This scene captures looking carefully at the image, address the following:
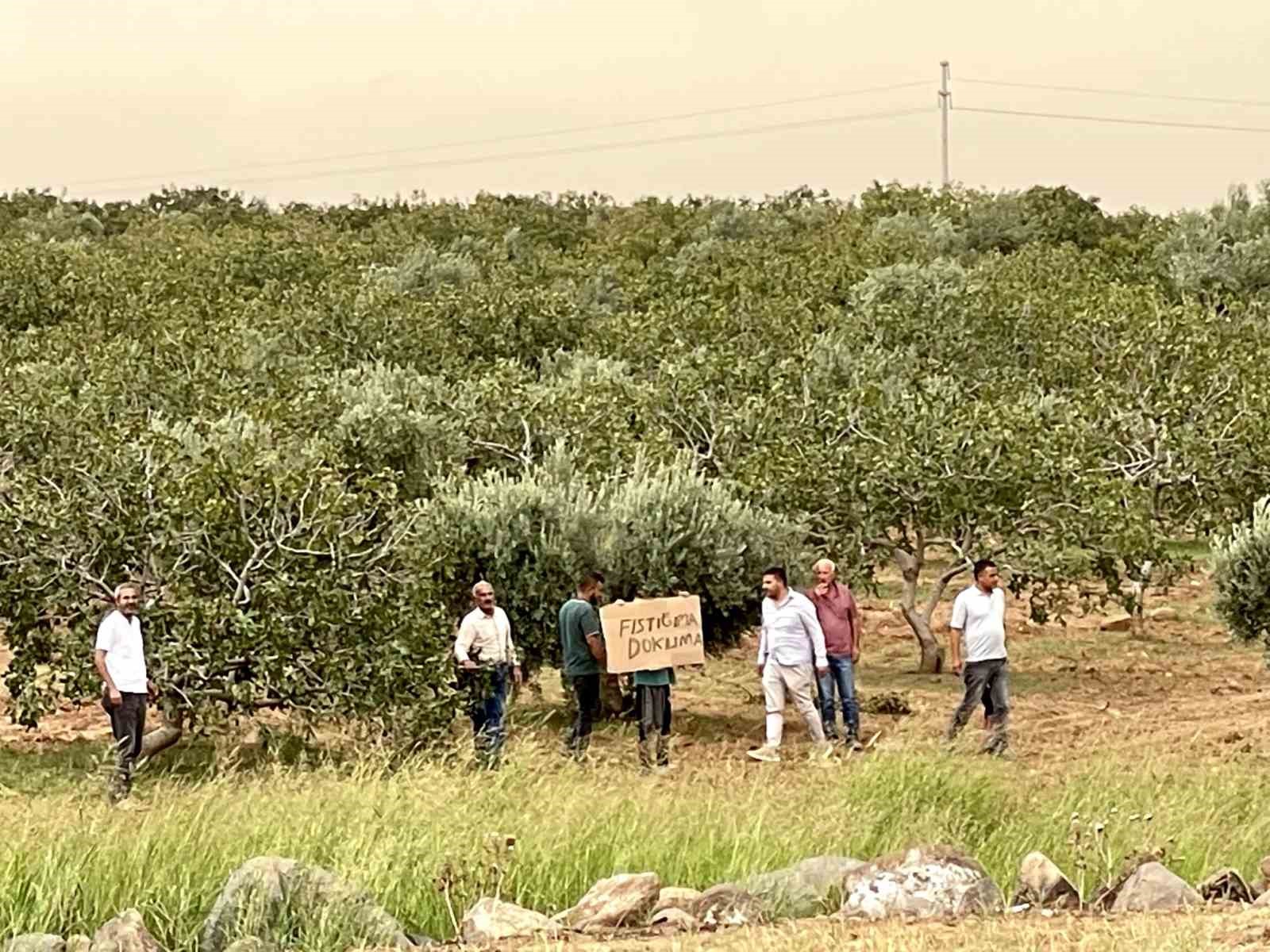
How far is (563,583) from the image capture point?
54.4 feet

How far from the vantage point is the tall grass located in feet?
25.7

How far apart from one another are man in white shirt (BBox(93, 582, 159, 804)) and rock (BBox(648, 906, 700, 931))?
4877 mm

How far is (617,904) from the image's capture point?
7.82m

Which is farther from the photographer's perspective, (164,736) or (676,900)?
(164,736)

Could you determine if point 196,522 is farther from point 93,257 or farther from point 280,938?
point 93,257

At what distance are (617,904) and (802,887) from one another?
0.77 m

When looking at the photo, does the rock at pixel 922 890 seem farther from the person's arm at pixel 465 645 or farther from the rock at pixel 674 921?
the person's arm at pixel 465 645

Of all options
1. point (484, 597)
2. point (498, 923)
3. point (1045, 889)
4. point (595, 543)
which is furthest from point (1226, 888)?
point (595, 543)

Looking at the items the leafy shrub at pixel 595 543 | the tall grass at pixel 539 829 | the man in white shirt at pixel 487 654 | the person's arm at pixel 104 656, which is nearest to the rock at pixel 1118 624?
the leafy shrub at pixel 595 543

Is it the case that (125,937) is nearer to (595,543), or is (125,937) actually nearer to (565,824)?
(565,824)

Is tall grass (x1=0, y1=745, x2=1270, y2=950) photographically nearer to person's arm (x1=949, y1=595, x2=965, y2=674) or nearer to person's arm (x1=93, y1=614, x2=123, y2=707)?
person's arm (x1=93, y1=614, x2=123, y2=707)

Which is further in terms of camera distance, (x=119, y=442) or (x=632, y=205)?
(x=632, y=205)

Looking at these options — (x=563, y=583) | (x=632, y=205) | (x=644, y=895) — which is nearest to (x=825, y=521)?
(x=563, y=583)

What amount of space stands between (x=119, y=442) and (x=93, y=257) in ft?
111
